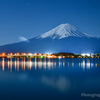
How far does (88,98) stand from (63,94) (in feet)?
3.51

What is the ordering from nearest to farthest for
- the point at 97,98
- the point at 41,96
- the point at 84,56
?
the point at 97,98, the point at 41,96, the point at 84,56

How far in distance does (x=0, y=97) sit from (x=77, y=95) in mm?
2952

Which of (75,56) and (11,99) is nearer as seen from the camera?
(11,99)

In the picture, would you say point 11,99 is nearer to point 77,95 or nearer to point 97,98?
point 77,95

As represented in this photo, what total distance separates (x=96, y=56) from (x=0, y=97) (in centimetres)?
9658

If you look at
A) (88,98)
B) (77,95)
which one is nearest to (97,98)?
(88,98)

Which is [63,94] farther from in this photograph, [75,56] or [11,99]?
[75,56]

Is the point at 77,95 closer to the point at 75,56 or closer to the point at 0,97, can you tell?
the point at 0,97

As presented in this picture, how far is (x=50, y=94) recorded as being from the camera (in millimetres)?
6223

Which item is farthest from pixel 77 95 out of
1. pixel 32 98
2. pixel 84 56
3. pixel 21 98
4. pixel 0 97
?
pixel 84 56

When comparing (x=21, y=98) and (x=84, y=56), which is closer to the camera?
(x=21, y=98)

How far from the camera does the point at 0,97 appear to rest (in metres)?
5.76

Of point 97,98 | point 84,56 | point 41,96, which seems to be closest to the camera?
point 97,98

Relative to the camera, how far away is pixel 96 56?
97125 mm
